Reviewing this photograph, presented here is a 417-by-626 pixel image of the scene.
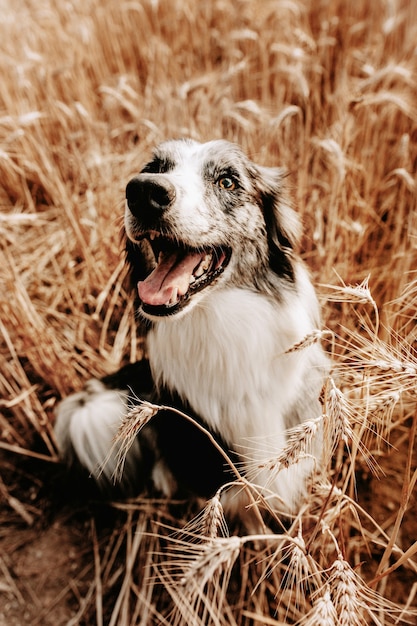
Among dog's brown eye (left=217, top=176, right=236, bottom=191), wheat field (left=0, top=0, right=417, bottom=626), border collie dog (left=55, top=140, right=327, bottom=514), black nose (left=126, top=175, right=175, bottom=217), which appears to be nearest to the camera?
wheat field (left=0, top=0, right=417, bottom=626)

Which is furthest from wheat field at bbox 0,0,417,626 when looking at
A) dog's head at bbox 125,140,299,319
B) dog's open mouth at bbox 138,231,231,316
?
dog's open mouth at bbox 138,231,231,316

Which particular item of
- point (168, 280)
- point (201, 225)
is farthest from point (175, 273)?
point (201, 225)

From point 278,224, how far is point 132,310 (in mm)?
638

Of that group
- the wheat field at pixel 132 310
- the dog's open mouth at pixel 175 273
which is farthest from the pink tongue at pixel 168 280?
the wheat field at pixel 132 310

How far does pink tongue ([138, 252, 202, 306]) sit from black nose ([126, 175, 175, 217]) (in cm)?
21

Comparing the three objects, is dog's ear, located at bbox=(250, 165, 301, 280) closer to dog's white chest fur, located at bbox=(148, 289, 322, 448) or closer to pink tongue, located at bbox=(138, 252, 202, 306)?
dog's white chest fur, located at bbox=(148, 289, 322, 448)

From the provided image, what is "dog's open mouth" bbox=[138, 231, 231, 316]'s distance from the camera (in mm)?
1470

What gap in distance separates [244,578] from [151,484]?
0.59 metres

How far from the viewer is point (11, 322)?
7.41 feet

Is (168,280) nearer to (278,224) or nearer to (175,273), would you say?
(175,273)

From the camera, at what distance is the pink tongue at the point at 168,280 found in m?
1.48

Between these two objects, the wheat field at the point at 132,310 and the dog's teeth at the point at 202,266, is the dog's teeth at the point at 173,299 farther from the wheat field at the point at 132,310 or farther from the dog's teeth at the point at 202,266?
the wheat field at the point at 132,310

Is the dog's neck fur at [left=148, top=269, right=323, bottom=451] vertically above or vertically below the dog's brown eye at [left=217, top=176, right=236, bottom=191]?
below

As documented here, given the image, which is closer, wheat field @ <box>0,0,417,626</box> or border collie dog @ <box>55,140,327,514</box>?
wheat field @ <box>0,0,417,626</box>
